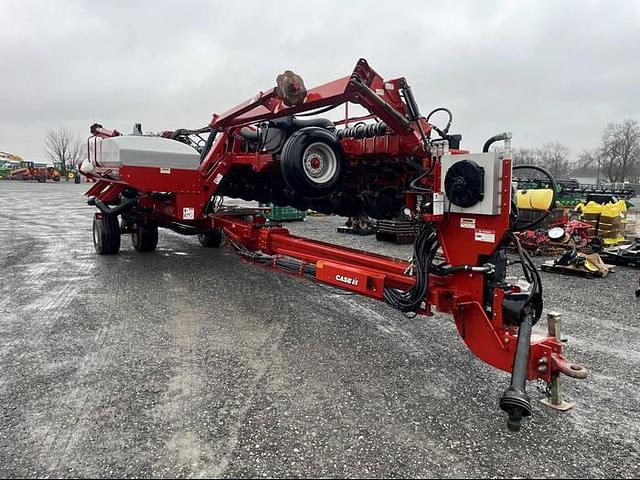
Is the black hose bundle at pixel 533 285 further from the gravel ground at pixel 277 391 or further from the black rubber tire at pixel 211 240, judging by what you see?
the black rubber tire at pixel 211 240

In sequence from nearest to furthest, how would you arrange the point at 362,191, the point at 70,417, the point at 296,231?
1. the point at 70,417
2. the point at 362,191
3. the point at 296,231

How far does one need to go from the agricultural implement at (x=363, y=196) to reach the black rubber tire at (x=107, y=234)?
19 millimetres

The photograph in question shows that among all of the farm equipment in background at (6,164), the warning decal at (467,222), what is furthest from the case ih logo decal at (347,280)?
the farm equipment in background at (6,164)

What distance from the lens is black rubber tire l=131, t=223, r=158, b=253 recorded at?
8.56 meters

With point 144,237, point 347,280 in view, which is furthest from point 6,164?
point 347,280

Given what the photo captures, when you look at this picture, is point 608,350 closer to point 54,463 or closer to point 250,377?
point 250,377

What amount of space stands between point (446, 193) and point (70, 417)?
282 cm

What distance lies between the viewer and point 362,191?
19.5 ft

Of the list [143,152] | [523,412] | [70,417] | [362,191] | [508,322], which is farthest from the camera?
[143,152]

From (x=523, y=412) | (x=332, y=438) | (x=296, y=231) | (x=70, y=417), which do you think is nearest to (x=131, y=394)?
(x=70, y=417)

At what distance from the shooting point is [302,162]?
4.94 meters

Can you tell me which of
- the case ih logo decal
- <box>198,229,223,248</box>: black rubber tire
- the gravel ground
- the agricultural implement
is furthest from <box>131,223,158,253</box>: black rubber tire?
the case ih logo decal

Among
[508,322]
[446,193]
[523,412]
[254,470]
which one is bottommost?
[254,470]

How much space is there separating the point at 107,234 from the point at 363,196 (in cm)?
465
